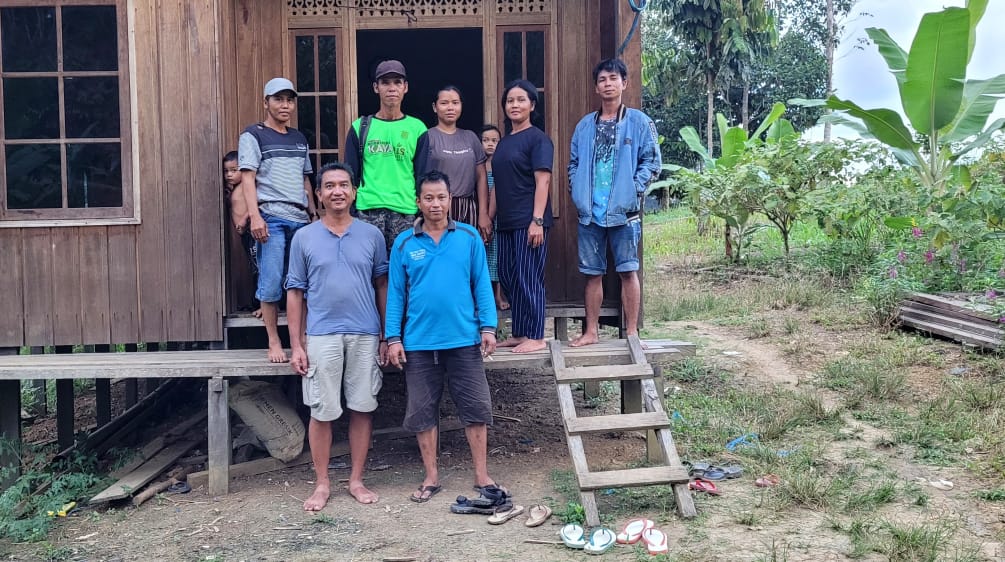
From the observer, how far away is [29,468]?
5.86 m

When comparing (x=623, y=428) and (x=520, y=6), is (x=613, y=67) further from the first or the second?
(x=623, y=428)

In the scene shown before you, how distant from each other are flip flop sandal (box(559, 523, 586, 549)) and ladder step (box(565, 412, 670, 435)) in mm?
646

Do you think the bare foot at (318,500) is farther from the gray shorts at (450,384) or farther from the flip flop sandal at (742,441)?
the flip flop sandal at (742,441)

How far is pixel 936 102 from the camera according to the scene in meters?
8.38

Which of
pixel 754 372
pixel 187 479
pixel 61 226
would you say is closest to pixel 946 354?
pixel 754 372

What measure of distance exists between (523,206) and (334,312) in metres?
1.32

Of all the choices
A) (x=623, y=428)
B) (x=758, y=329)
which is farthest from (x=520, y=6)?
(x=758, y=329)

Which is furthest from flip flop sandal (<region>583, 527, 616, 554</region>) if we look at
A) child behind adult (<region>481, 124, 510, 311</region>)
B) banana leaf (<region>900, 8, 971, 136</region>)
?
banana leaf (<region>900, 8, 971, 136</region>)

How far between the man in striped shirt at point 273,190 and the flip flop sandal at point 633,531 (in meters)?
2.27

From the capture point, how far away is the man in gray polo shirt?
482cm

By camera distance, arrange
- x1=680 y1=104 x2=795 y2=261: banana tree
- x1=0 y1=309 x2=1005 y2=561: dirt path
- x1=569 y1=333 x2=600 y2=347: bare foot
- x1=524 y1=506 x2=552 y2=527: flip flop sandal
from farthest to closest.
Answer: x1=680 y1=104 x2=795 y2=261: banana tree, x1=569 y1=333 x2=600 y2=347: bare foot, x1=524 y1=506 x2=552 y2=527: flip flop sandal, x1=0 y1=309 x2=1005 y2=561: dirt path

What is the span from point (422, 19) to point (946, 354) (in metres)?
5.12

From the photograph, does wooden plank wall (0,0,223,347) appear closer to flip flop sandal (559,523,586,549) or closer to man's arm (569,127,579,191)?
man's arm (569,127,579,191)

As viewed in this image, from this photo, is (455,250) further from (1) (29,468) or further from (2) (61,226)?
(1) (29,468)
